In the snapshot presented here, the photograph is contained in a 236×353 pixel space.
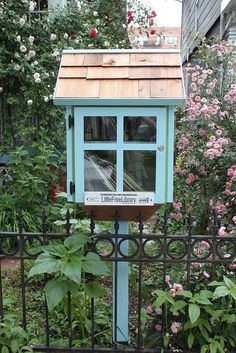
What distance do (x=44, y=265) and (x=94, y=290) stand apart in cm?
34

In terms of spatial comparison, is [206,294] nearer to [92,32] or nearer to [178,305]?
[178,305]

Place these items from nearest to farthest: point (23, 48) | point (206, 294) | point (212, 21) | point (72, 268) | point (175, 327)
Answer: point (72, 268)
point (206, 294)
point (175, 327)
point (23, 48)
point (212, 21)

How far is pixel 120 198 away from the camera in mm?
2182

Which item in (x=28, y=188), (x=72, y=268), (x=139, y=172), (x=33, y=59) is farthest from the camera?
(x=33, y=59)

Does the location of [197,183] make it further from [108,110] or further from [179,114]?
[108,110]

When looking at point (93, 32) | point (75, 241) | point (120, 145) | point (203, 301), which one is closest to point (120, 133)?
point (120, 145)

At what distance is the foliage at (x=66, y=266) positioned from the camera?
83.3 inches

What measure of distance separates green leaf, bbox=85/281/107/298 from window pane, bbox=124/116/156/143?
0.79 metres

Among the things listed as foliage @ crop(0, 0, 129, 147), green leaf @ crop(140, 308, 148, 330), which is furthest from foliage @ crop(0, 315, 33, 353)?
foliage @ crop(0, 0, 129, 147)

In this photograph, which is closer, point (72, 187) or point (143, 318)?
point (72, 187)

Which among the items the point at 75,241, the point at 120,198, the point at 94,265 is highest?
the point at 120,198

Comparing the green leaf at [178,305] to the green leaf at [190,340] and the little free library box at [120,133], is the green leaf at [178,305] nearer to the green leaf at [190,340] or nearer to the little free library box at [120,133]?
the green leaf at [190,340]

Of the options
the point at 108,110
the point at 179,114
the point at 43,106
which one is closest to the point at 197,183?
the point at 179,114

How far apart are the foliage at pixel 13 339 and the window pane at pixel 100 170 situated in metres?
0.87
